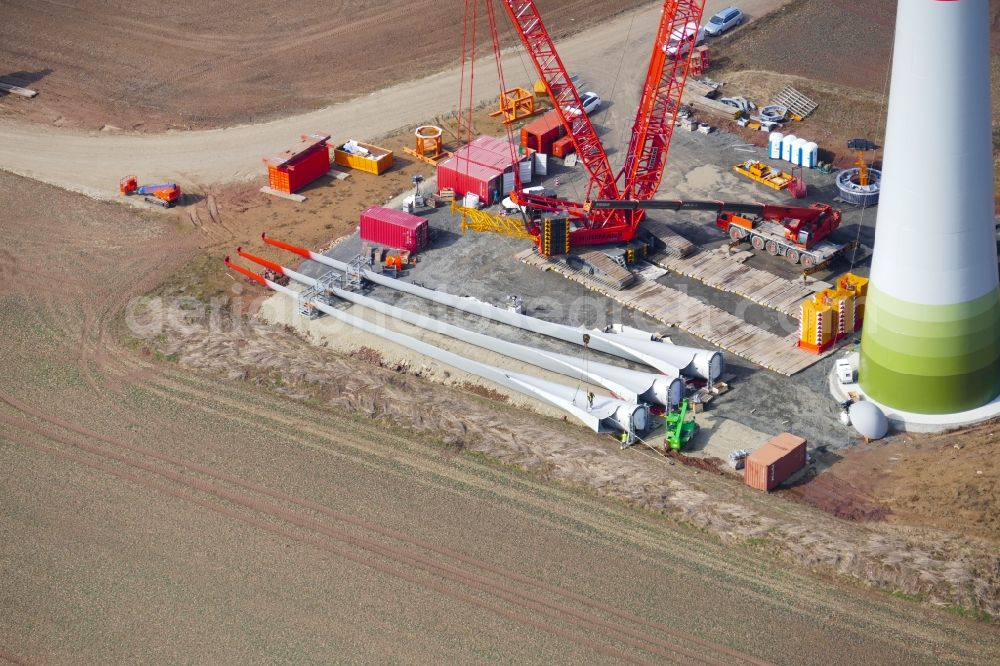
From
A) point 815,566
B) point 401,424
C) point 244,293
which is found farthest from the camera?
point 244,293

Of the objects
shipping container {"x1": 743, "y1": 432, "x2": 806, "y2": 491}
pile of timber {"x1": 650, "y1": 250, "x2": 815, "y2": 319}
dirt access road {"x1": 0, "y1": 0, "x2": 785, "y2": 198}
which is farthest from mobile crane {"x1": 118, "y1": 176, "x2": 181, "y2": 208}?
shipping container {"x1": 743, "y1": 432, "x2": 806, "y2": 491}

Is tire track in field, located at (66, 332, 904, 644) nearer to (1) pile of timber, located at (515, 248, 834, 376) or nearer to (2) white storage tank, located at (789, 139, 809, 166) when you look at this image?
(1) pile of timber, located at (515, 248, 834, 376)

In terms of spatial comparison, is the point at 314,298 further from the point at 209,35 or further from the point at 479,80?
the point at 209,35

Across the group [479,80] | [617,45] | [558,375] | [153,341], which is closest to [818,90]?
[617,45]

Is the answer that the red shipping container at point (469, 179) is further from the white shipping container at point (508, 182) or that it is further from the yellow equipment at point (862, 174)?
the yellow equipment at point (862, 174)

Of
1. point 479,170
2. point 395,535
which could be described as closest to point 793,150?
point 479,170

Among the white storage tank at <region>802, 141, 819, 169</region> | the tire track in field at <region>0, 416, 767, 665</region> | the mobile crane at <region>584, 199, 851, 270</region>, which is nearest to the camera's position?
the tire track in field at <region>0, 416, 767, 665</region>
